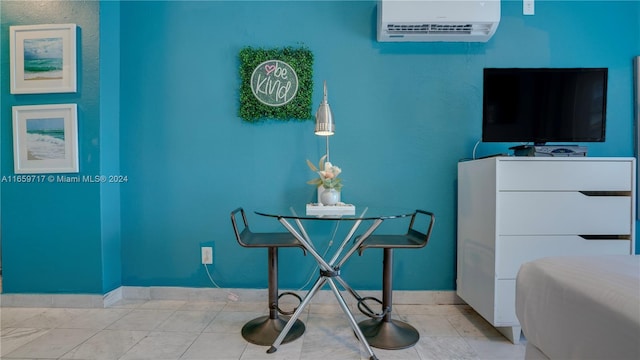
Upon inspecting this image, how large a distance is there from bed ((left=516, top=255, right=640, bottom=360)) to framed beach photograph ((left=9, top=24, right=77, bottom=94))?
107 inches

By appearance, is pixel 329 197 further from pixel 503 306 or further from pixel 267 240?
pixel 503 306

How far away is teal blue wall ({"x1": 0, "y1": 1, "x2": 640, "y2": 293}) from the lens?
2.14 m

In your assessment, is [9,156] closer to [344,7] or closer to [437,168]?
[344,7]

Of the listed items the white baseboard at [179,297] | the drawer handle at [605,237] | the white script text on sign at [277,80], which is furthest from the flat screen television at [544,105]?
the white script text on sign at [277,80]

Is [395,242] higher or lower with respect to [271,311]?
higher

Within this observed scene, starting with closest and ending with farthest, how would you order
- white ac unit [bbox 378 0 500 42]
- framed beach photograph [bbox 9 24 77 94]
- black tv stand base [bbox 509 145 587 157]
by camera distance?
black tv stand base [bbox 509 145 587 157] → white ac unit [bbox 378 0 500 42] → framed beach photograph [bbox 9 24 77 94]

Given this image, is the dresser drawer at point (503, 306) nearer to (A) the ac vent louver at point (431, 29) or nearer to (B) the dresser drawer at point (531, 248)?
(B) the dresser drawer at point (531, 248)

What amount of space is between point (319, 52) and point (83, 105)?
1640mm

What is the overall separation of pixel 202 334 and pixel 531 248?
73.9 inches

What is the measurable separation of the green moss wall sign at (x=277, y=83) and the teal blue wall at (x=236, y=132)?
8cm

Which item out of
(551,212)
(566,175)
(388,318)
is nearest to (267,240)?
(388,318)

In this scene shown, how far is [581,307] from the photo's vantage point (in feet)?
2.32

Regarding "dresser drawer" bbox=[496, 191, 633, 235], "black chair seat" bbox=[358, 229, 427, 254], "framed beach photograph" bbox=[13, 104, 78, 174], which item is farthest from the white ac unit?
"framed beach photograph" bbox=[13, 104, 78, 174]

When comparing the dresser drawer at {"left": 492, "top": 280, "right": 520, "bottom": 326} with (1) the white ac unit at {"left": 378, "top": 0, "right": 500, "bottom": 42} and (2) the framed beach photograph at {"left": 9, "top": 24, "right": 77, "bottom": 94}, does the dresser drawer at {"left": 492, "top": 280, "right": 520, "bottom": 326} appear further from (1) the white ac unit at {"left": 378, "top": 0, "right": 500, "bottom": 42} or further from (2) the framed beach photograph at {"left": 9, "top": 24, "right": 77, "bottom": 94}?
(2) the framed beach photograph at {"left": 9, "top": 24, "right": 77, "bottom": 94}
